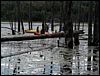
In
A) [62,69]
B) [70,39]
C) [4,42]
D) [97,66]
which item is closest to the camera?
[62,69]

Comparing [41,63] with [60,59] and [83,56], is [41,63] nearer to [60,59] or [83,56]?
[60,59]

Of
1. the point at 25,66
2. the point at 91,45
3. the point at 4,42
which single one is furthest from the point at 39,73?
the point at 4,42

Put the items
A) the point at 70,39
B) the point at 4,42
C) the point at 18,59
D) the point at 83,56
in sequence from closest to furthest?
the point at 18,59 < the point at 83,56 < the point at 70,39 < the point at 4,42

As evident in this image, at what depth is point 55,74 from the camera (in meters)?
11.7

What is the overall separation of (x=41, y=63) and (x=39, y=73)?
2.39 metres

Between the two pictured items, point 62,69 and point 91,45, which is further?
point 91,45

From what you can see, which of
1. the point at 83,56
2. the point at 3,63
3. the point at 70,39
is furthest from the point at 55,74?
the point at 70,39

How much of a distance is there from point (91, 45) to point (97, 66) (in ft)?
26.4

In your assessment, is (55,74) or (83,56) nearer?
(55,74)

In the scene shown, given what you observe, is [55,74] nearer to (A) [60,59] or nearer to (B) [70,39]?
(A) [60,59]

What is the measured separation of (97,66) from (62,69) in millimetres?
1704

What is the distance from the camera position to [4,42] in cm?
2364

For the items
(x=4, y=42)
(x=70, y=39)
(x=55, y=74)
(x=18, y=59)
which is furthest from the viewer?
(x=4, y=42)

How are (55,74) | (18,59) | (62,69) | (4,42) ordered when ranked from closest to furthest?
(55,74)
(62,69)
(18,59)
(4,42)
